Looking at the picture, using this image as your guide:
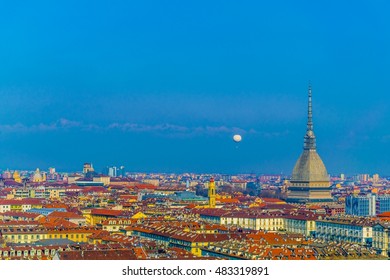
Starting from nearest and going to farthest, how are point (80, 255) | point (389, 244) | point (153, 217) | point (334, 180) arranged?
point (80, 255)
point (389, 244)
point (153, 217)
point (334, 180)

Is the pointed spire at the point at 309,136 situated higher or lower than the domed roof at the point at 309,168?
higher

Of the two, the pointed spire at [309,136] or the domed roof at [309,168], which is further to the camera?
the pointed spire at [309,136]

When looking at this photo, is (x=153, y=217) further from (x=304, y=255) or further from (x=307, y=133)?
(x=307, y=133)

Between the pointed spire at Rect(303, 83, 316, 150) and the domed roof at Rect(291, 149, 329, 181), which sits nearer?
the domed roof at Rect(291, 149, 329, 181)

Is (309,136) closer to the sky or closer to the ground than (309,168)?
closer to the sky

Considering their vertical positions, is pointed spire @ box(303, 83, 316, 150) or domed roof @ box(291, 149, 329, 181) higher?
pointed spire @ box(303, 83, 316, 150)

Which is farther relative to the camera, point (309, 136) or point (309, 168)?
point (309, 136)
